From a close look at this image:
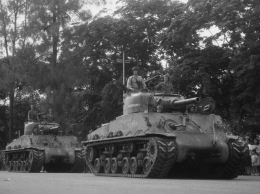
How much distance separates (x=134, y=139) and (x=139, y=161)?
30.3 inches

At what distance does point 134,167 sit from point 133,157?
1.16 ft

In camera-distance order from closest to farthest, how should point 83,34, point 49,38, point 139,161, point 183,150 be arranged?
point 183,150, point 139,161, point 83,34, point 49,38

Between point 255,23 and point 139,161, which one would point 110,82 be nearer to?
point 255,23

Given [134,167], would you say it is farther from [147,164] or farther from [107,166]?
[107,166]

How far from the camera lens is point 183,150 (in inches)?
706

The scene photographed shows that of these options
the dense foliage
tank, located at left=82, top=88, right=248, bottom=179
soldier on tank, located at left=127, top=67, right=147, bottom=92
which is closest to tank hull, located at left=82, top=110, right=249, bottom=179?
tank, located at left=82, top=88, right=248, bottom=179

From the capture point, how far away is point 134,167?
1978 cm

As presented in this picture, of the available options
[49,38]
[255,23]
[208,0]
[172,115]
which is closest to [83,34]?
[49,38]

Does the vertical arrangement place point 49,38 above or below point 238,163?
above

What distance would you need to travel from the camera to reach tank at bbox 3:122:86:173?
2967 centimetres

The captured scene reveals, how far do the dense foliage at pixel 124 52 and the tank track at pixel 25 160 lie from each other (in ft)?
19.6

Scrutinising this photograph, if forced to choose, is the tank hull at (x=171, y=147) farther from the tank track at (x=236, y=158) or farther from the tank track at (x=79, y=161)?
the tank track at (x=79, y=161)

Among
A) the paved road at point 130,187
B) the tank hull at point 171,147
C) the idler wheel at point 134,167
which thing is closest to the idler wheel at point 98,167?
the tank hull at point 171,147

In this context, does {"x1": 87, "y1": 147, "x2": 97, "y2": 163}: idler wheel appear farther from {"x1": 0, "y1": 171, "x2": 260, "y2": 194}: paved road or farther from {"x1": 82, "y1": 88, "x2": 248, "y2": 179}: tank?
{"x1": 0, "y1": 171, "x2": 260, "y2": 194}: paved road
